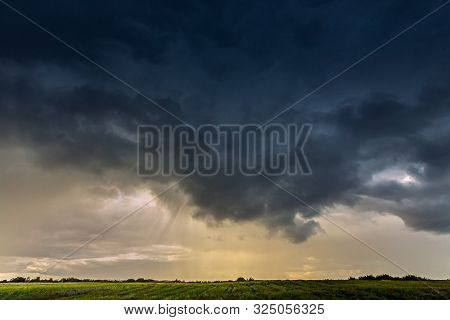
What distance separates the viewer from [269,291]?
33469 millimetres

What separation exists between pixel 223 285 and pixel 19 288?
2049cm

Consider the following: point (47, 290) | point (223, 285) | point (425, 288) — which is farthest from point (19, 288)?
point (425, 288)

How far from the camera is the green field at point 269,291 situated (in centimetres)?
3228

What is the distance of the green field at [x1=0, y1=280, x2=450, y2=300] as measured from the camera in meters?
32.3

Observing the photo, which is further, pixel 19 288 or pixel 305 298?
pixel 19 288
